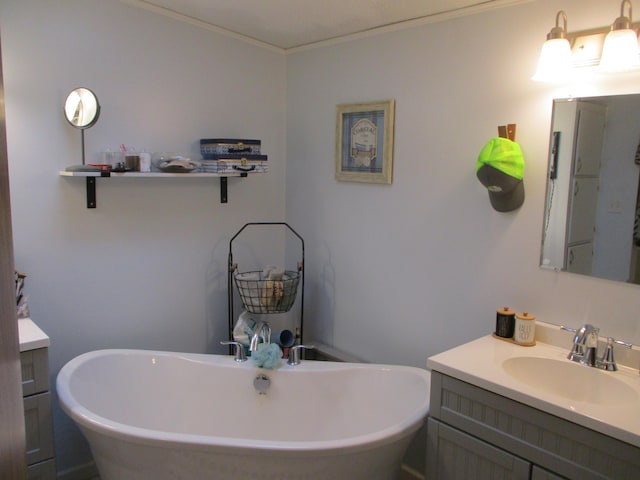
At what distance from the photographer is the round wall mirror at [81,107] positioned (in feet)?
7.23

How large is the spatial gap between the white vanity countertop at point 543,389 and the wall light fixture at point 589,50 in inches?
41.6

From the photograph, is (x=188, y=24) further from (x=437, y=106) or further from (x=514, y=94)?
(x=514, y=94)

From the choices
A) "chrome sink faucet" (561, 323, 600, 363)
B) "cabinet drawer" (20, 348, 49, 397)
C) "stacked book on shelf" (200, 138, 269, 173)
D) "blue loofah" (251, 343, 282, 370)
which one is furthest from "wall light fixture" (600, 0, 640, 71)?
"cabinet drawer" (20, 348, 49, 397)

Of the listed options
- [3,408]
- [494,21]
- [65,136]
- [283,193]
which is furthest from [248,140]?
[3,408]

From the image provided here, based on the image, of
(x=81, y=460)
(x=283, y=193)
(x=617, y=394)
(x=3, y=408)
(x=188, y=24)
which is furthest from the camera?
(x=283, y=193)

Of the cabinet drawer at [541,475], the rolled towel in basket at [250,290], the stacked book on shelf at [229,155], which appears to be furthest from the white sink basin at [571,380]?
the stacked book on shelf at [229,155]

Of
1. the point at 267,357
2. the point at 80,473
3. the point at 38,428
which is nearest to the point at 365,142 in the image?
the point at 267,357

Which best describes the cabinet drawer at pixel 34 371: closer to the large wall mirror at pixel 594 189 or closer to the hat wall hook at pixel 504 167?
the hat wall hook at pixel 504 167

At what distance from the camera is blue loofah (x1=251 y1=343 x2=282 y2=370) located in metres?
2.44

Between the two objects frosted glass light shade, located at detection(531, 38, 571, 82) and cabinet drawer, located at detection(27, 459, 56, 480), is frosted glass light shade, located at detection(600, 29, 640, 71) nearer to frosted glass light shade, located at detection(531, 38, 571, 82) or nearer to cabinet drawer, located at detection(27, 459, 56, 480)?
frosted glass light shade, located at detection(531, 38, 571, 82)

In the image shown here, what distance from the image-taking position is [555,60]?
183 centimetres

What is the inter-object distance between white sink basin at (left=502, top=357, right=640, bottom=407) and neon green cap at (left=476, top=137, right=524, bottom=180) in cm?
74

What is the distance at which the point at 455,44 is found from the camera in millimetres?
2314

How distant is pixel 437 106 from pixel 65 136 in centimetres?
171
